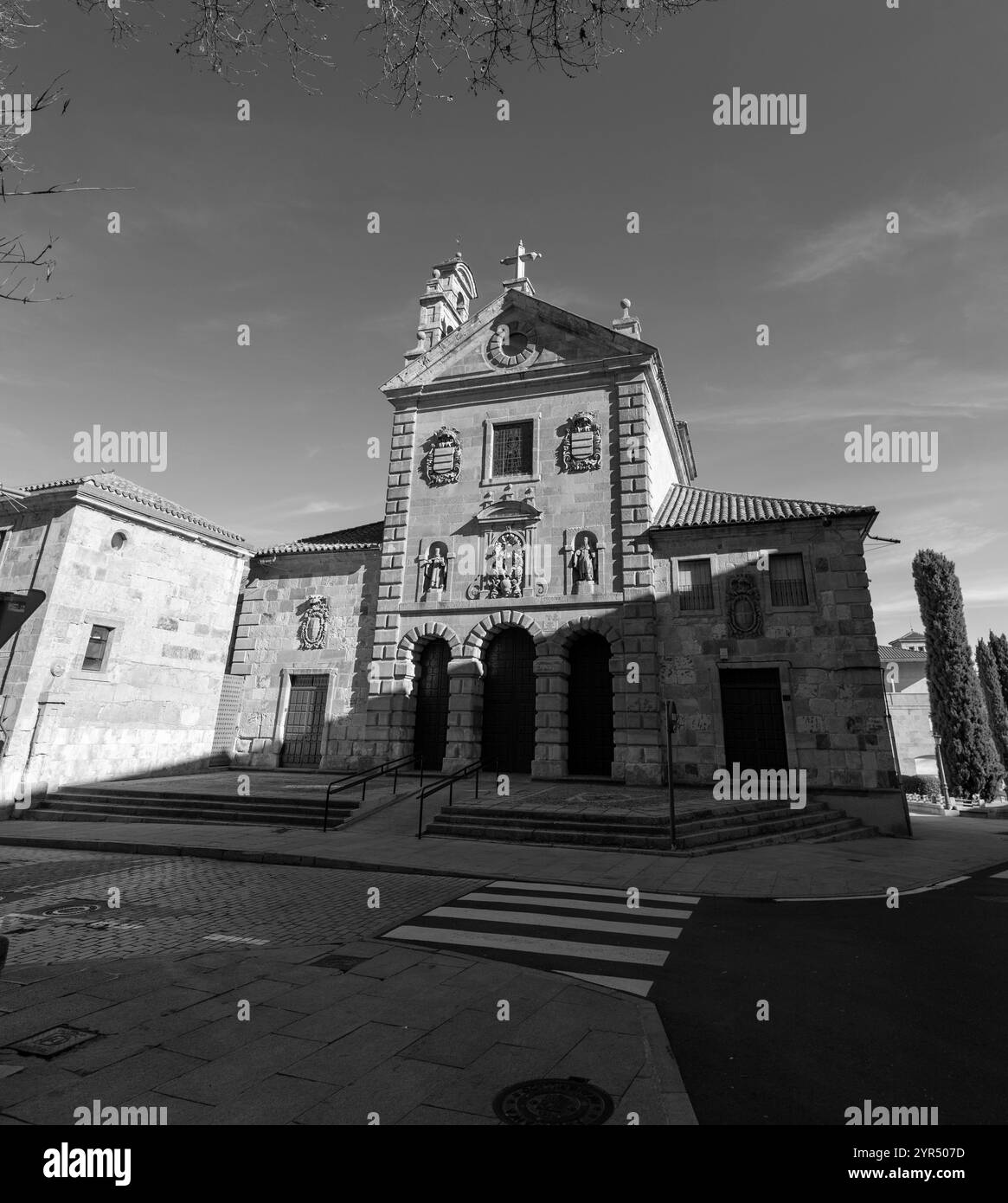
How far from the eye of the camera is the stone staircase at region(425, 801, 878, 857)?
493 inches

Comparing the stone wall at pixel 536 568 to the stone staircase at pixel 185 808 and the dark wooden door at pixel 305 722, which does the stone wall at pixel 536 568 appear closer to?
the dark wooden door at pixel 305 722

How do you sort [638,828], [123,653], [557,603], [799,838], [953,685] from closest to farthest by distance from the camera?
[638,828]
[799,838]
[123,653]
[557,603]
[953,685]

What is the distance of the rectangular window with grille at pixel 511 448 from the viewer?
2180cm

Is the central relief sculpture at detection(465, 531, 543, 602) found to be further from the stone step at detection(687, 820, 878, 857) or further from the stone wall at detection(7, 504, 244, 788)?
the stone step at detection(687, 820, 878, 857)

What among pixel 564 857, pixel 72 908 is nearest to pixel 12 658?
pixel 72 908

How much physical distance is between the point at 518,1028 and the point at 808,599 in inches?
640

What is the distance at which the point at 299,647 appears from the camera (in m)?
22.5

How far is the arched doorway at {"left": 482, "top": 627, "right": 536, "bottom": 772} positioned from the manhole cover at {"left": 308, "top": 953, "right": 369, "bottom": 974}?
44.9 ft

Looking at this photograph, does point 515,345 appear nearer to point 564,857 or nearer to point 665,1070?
point 564,857

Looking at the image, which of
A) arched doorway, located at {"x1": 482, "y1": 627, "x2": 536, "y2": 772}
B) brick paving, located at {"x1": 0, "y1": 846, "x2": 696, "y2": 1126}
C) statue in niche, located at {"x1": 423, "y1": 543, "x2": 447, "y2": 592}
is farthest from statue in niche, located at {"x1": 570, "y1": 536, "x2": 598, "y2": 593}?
brick paving, located at {"x1": 0, "y1": 846, "x2": 696, "y2": 1126}

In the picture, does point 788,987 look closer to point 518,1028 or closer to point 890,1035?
point 890,1035

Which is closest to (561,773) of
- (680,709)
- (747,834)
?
(680,709)

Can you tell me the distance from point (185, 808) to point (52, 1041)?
12.8 meters
